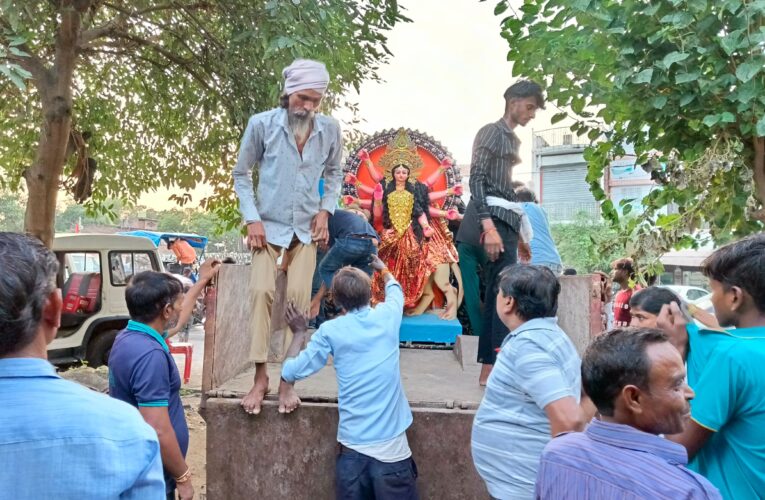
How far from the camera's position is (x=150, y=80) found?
8664 millimetres

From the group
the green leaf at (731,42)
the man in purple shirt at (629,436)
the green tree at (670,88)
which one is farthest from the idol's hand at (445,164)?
the man in purple shirt at (629,436)

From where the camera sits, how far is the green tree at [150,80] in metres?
5.55

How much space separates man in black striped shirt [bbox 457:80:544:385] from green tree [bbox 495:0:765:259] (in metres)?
0.16

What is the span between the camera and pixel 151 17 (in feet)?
26.6

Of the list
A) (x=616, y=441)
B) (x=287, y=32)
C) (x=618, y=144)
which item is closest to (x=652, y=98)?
(x=618, y=144)

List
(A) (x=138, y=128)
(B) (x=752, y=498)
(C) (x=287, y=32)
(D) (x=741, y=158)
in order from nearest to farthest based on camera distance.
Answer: (B) (x=752, y=498) < (D) (x=741, y=158) < (C) (x=287, y=32) < (A) (x=138, y=128)

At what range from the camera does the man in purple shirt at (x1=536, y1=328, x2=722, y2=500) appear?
1.36m

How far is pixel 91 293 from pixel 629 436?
9908mm

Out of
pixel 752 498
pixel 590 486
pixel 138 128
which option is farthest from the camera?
pixel 138 128

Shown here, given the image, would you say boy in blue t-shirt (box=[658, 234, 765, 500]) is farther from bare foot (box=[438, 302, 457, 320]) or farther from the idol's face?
the idol's face

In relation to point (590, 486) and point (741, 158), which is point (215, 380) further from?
point (741, 158)

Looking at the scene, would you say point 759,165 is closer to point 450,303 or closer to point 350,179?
point 450,303

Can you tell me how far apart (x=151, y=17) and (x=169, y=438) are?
705 cm

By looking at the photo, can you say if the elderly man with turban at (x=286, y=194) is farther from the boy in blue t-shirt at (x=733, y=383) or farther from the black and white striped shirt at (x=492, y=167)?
the boy in blue t-shirt at (x=733, y=383)
